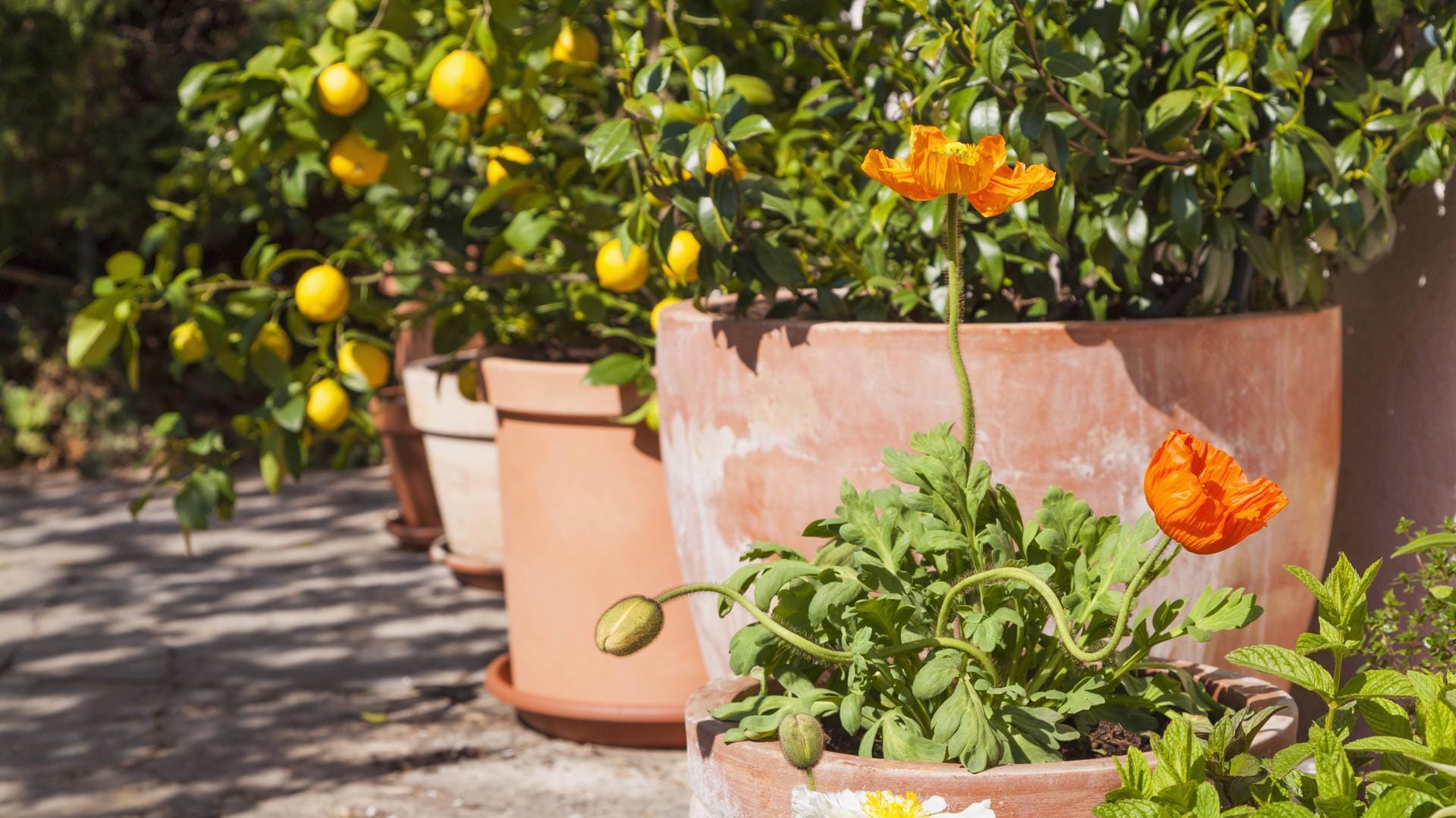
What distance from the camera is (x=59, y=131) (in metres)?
4.34

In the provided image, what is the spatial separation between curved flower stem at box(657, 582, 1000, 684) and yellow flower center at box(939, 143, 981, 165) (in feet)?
1.05

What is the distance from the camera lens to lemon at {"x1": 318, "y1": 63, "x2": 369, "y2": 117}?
1.67 meters

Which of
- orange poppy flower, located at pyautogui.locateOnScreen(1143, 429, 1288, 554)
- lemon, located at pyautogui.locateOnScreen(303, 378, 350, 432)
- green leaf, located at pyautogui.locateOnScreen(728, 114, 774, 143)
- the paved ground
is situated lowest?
the paved ground

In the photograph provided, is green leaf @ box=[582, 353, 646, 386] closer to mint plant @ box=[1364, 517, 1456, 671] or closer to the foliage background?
mint plant @ box=[1364, 517, 1456, 671]

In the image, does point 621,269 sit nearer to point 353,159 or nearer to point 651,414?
point 651,414

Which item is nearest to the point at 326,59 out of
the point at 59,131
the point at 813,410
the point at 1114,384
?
the point at 813,410

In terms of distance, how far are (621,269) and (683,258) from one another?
12 cm

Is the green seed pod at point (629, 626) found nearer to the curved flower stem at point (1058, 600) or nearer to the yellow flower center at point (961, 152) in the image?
the curved flower stem at point (1058, 600)

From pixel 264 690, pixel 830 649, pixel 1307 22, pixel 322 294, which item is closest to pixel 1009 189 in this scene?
pixel 830 649

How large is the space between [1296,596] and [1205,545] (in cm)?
62

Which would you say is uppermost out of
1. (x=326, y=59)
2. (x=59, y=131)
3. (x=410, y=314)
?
(x=59, y=131)

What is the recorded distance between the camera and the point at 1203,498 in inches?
32.0

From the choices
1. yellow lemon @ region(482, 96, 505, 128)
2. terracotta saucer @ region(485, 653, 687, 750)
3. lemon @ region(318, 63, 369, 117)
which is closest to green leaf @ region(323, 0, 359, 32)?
lemon @ region(318, 63, 369, 117)

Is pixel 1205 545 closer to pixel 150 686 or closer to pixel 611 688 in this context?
pixel 611 688
